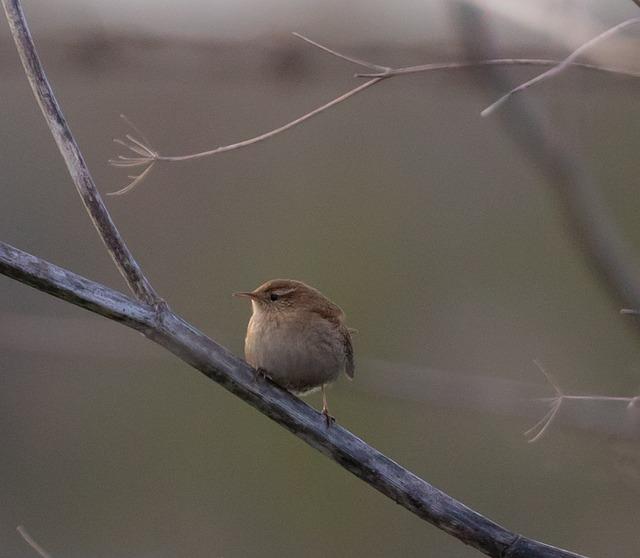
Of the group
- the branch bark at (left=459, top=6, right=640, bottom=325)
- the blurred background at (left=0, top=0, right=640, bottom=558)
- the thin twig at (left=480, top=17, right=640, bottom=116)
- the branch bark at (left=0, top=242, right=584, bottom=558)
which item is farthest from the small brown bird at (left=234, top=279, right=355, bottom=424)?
the blurred background at (left=0, top=0, right=640, bottom=558)

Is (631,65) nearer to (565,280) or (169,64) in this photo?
(169,64)

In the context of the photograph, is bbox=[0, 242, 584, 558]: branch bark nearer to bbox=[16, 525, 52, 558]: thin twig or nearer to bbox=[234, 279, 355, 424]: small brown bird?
bbox=[16, 525, 52, 558]: thin twig

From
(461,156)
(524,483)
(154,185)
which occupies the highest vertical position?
(461,156)

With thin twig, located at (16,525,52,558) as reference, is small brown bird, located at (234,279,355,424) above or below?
above

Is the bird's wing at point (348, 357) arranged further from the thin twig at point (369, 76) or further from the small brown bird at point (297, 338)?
the thin twig at point (369, 76)

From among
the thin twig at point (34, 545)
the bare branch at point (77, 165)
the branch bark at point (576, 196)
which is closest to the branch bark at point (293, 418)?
the bare branch at point (77, 165)

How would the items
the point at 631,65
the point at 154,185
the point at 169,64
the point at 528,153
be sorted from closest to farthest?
the point at 631,65 < the point at 528,153 < the point at 169,64 < the point at 154,185

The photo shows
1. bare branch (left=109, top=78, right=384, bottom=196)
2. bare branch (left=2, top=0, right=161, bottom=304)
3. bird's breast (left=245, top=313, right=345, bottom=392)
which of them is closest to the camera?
bare branch (left=109, top=78, right=384, bottom=196)

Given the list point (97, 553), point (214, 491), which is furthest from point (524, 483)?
point (97, 553)
